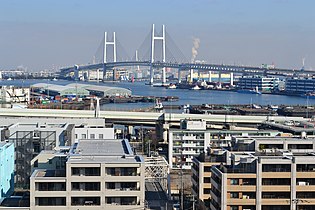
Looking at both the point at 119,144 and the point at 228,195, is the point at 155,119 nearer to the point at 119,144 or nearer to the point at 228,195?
the point at 119,144

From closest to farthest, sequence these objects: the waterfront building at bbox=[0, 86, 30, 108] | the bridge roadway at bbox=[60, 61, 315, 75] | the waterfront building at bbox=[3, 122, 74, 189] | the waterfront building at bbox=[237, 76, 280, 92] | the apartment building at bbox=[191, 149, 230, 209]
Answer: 1. the apartment building at bbox=[191, 149, 230, 209]
2. the waterfront building at bbox=[3, 122, 74, 189]
3. the waterfront building at bbox=[0, 86, 30, 108]
4. the waterfront building at bbox=[237, 76, 280, 92]
5. the bridge roadway at bbox=[60, 61, 315, 75]

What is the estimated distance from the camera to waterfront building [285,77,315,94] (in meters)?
24.2

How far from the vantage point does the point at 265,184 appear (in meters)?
3.74

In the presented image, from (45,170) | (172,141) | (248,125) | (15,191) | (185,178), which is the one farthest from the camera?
(248,125)

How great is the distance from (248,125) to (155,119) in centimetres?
127

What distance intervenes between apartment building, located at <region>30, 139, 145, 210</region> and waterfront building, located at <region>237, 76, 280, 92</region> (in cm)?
2306

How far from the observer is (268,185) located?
3740mm

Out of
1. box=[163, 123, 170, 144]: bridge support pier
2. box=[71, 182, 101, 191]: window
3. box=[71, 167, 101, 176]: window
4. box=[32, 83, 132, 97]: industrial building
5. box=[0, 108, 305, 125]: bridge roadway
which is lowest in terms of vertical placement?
box=[32, 83, 132, 97]: industrial building

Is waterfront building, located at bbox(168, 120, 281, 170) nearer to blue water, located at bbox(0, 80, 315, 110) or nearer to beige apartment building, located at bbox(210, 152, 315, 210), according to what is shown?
beige apartment building, located at bbox(210, 152, 315, 210)

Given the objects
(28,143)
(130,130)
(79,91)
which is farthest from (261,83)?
(28,143)

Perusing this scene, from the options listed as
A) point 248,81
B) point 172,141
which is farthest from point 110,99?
point 172,141

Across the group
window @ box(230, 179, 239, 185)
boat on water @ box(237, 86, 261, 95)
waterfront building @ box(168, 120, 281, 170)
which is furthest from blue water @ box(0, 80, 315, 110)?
window @ box(230, 179, 239, 185)

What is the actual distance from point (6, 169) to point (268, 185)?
5.41 feet

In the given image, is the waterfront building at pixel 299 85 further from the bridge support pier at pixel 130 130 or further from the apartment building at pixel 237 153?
the apartment building at pixel 237 153
